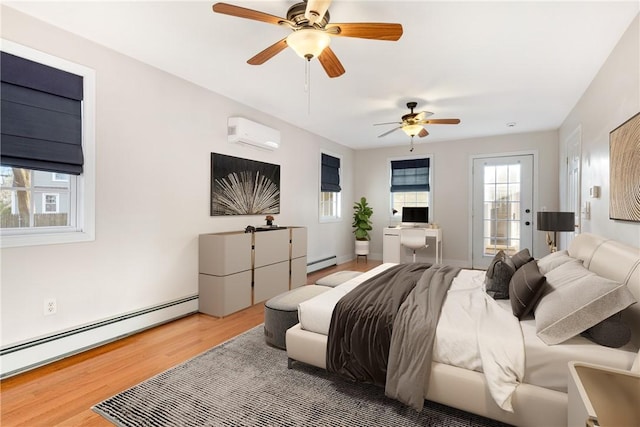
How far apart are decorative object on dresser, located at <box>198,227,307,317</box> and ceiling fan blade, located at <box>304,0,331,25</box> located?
7.69ft

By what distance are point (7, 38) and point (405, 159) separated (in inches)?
237

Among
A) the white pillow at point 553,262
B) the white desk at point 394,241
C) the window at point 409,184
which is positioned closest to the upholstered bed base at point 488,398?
the white pillow at point 553,262

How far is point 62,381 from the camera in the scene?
2180 millimetres

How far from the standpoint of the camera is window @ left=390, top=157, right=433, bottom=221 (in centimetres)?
648

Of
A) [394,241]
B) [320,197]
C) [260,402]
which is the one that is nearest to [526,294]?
[260,402]

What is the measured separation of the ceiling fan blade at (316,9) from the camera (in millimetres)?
1746

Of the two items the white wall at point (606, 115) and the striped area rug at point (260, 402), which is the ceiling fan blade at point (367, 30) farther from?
the striped area rug at point (260, 402)

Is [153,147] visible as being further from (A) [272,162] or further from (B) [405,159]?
(B) [405,159]

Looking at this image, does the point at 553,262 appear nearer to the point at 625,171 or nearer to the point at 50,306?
the point at 625,171

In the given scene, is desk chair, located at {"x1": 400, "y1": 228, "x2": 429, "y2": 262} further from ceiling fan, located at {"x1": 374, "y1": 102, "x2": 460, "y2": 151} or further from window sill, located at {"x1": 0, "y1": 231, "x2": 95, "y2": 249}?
window sill, located at {"x1": 0, "y1": 231, "x2": 95, "y2": 249}

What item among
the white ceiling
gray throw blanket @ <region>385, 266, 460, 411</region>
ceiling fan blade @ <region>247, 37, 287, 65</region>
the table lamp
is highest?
A: the white ceiling

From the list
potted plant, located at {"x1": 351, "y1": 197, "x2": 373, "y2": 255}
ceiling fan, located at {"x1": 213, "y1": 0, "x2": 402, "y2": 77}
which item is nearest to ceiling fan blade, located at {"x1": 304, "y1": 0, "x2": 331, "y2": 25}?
ceiling fan, located at {"x1": 213, "y1": 0, "x2": 402, "y2": 77}

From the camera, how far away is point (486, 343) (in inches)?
65.4

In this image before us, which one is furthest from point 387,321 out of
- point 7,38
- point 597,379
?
point 7,38
